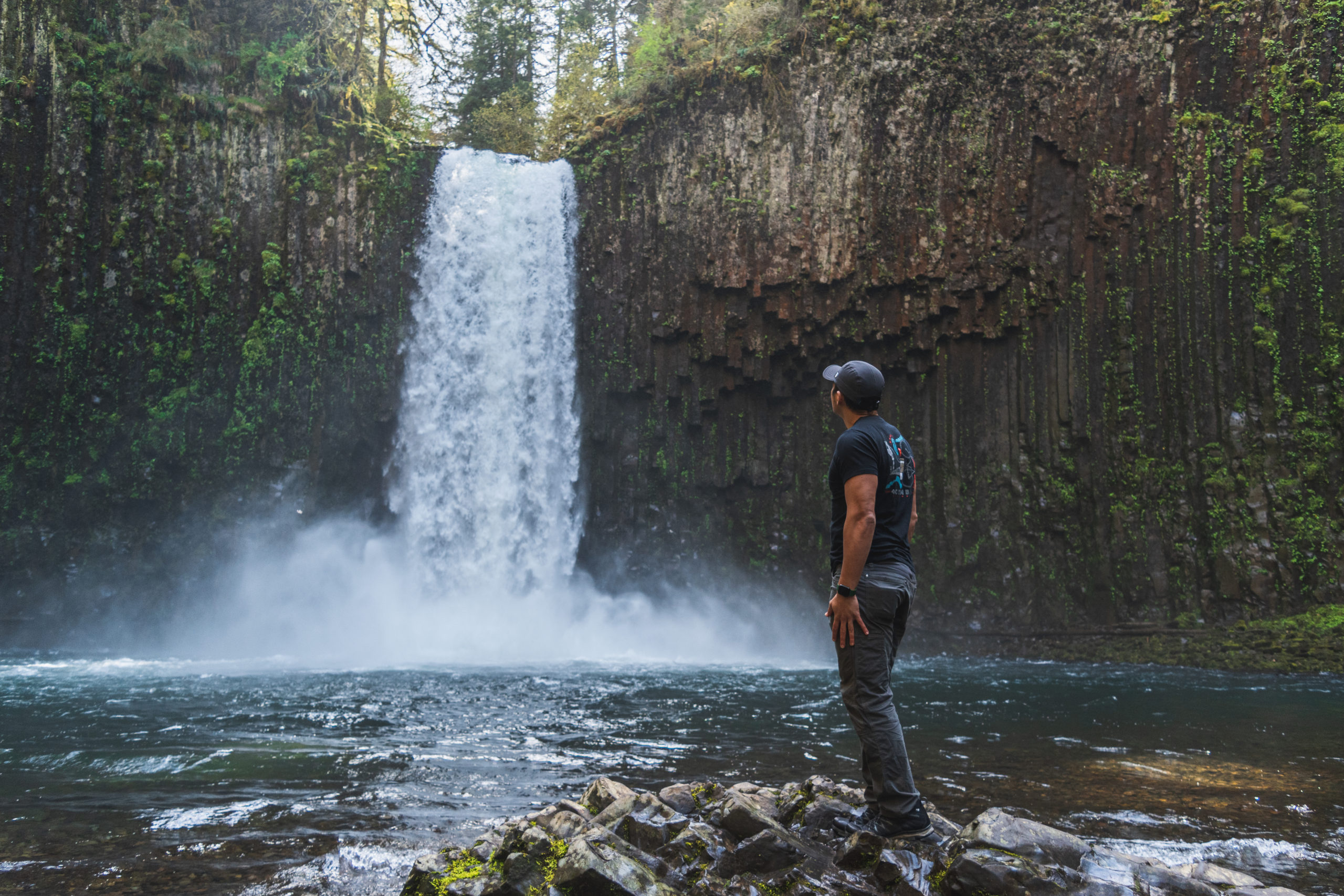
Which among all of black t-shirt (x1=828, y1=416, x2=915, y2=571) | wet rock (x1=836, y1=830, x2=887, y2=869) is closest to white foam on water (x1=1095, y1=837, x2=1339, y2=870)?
wet rock (x1=836, y1=830, x2=887, y2=869)

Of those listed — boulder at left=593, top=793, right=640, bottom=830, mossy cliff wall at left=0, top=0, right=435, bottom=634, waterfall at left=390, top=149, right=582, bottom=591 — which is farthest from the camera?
waterfall at left=390, top=149, right=582, bottom=591

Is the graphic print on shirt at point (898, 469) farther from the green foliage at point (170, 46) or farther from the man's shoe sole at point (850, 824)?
the green foliage at point (170, 46)

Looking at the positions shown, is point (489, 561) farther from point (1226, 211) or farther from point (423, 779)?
point (1226, 211)

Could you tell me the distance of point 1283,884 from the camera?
3.29 meters

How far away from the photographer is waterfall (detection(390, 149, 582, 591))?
53.5ft

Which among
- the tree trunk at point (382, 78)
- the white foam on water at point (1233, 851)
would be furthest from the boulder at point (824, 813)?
the tree trunk at point (382, 78)

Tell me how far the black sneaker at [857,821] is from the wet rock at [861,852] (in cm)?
14

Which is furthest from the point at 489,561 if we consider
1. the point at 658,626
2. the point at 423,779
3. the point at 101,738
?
the point at 423,779

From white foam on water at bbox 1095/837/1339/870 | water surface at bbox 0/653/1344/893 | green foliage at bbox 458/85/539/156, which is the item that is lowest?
water surface at bbox 0/653/1344/893

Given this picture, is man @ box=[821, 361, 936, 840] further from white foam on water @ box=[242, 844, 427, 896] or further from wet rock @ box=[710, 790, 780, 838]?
white foam on water @ box=[242, 844, 427, 896]

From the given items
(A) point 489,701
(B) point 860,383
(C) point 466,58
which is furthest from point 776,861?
(C) point 466,58

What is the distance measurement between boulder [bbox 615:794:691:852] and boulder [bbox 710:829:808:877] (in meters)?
0.28

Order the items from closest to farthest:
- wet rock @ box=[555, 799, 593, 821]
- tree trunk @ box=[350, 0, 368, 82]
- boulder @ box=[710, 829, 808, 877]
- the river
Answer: boulder @ box=[710, 829, 808, 877] < wet rock @ box=[555, 799, 593, 821] < the river < tree trunk @ box=[350, 0, 368, 82]

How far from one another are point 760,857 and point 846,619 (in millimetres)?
972
